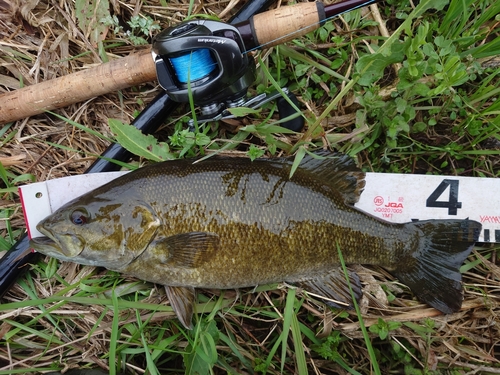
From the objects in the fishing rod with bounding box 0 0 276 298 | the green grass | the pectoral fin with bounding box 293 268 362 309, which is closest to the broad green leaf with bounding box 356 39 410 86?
the green grass

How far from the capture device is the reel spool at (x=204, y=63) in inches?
79.4

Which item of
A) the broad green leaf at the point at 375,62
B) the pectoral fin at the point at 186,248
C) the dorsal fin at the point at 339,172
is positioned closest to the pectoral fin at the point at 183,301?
the pectoral fin at the point at 186,248

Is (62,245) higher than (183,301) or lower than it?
higher

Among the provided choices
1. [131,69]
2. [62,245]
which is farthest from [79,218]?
[131,69]

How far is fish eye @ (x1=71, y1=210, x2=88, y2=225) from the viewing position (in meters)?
2.21

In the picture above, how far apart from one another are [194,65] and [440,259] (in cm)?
204

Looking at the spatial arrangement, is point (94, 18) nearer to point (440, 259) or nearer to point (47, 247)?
point (47, 247)

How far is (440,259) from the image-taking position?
244cm

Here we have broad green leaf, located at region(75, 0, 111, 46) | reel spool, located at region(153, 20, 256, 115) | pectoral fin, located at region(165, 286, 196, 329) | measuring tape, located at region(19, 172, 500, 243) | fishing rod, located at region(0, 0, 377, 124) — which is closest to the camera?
reel spool, located at region(153, 20, 256, 115)

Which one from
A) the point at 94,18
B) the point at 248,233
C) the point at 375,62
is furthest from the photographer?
the point at 94,18

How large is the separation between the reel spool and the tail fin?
1.51 metres

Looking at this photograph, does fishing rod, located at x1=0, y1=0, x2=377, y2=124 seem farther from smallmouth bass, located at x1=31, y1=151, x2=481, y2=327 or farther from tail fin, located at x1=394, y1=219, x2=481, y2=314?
tail fin, located at x1=394, y1=219, x2=481, y2=314

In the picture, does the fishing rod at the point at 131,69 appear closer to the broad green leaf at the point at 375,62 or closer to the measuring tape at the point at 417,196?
the broad green leaf at the point at 375,62

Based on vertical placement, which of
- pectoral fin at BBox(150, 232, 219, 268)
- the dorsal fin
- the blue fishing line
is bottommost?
pectoral fin at BBox(150, 232, 219, 268)
